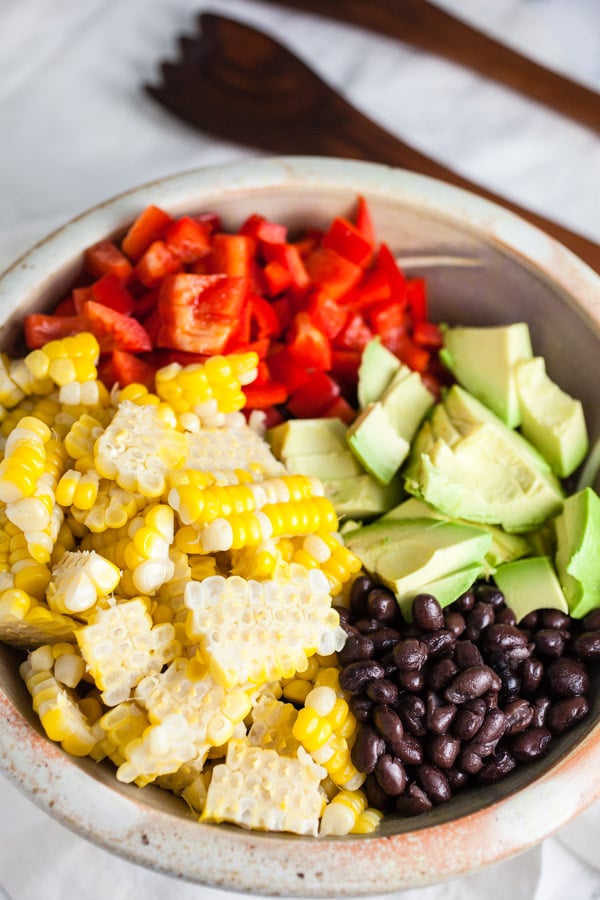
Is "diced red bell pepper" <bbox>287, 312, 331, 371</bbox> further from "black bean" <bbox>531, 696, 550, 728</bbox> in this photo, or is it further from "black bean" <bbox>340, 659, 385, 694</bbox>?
"black bean" <bbox>531, 696, 550, 728</bbox>

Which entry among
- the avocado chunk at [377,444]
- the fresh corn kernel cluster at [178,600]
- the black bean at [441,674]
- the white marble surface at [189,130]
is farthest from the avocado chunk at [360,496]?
the white marble surface at [189,130]

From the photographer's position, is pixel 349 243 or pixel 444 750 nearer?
pixel 444 750

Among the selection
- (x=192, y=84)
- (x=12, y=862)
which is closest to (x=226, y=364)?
(x=12, y=862)

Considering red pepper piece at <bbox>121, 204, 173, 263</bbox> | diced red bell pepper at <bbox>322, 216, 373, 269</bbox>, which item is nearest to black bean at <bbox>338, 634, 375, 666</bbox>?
diced red bell pepper at <bbox>322, 216, 373, 269</bbox>

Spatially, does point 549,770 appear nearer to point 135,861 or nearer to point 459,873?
point 459,873

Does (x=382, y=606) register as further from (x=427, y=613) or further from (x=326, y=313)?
(x=326, y=313)

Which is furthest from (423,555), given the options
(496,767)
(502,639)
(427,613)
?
(496,767)
